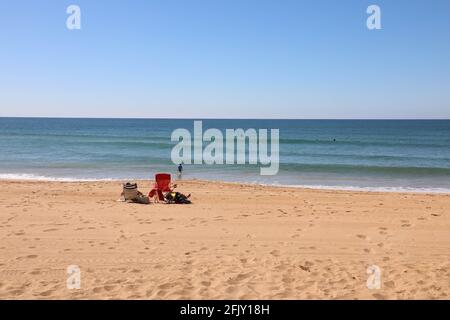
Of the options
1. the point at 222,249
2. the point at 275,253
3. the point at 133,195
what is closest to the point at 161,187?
the point at 133,195

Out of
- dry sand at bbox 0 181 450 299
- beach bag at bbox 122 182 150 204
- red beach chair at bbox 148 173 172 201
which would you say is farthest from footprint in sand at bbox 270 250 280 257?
red beach chair at bbox 148 173 172 201

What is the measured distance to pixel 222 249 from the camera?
7273mm

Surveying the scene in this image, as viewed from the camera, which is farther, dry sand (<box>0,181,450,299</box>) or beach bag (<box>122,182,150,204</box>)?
→ beach bag (<box>122,182,150,204</box>)

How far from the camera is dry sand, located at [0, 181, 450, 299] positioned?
5.47 m

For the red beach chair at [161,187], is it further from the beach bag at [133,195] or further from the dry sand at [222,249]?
the dry sand at [222,249]

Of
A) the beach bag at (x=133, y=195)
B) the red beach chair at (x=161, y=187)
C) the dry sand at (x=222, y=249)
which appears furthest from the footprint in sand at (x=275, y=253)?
the red beach chair at (x=161, y=187)

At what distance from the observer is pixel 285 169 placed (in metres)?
25.2

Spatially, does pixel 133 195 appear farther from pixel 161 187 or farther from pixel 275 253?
pixel 275 253

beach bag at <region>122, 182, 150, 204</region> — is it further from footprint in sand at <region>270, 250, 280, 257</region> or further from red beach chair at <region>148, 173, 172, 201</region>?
footprint in sand at <region>270, 250, 280, 257</region>

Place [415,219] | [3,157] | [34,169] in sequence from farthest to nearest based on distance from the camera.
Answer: [3,157] < [34,169] < [415,219]

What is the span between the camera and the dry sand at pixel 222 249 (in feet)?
17.9
